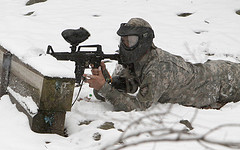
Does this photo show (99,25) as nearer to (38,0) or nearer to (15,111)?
(38,0)

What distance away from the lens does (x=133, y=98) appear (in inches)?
169

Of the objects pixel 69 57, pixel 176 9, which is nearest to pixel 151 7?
pixel 176 9

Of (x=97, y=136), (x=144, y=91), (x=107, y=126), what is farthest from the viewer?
(x=144, y=91)

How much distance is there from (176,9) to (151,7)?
75 cm

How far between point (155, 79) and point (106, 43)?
425 cm

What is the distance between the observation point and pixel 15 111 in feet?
12.8

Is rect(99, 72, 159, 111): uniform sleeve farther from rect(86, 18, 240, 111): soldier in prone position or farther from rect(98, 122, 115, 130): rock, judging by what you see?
rect(98, 122, 115, 130): rock

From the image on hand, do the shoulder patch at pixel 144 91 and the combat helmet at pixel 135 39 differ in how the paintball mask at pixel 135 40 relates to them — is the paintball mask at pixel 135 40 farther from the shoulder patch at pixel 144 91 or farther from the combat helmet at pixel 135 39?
the shoulder patch at pixel 144 91

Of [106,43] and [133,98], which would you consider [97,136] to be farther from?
[106,43]

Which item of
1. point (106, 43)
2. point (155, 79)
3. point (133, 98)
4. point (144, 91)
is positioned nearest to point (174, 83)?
point (155, 79)

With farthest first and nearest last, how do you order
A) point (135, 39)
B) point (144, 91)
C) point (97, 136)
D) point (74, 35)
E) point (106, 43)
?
point (106, 43)
point (135, 39)
point (144, 91)
point (74, 35)
point (97, 136)

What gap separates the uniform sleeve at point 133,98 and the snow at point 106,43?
126 millimetres

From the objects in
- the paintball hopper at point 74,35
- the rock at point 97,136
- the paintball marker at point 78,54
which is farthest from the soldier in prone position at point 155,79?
the rock at point 97,136

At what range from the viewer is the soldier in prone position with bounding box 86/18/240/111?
425 centimetres
